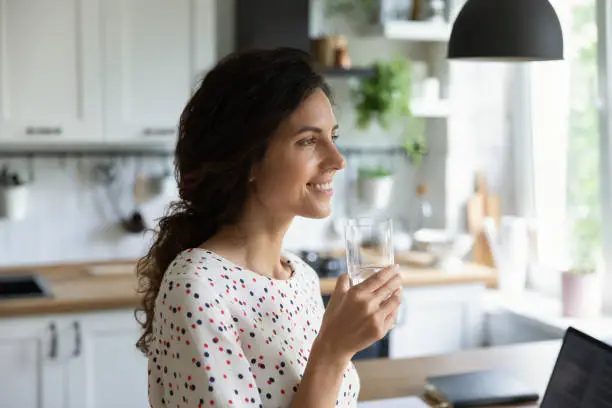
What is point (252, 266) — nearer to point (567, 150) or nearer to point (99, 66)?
point (99, 66)

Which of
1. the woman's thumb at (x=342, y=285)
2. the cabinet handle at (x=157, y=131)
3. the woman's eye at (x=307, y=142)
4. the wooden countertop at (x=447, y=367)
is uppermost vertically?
the cabinet handle at (x=157, y=131)

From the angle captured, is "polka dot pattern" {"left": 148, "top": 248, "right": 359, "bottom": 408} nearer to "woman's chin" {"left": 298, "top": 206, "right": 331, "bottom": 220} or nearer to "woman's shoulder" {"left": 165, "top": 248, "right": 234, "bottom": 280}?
"woman's shoulder" {"left": 165, "top": 248, "right": 234, "bottom": 280}

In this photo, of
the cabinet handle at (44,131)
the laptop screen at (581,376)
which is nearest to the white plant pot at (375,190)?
the cabinet handle at (44,131)

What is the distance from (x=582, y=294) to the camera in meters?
3.17

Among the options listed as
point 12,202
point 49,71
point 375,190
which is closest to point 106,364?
point 12,202

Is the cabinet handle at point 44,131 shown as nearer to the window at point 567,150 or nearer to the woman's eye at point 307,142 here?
the window at point 567,150

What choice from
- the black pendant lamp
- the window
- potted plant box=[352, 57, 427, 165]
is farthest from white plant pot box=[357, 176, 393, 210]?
the black pendant lamp

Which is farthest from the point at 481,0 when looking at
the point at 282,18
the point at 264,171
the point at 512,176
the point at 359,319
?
the point at 512,176

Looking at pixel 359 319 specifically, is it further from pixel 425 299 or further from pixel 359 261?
pixel 425 299

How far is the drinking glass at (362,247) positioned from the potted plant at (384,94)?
2489 millimetres

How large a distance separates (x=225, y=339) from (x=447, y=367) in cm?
115

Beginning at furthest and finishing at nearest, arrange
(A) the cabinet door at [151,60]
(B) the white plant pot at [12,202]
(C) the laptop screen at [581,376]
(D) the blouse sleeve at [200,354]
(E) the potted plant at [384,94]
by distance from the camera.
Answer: (E) the potted plant at [384,94] < (B) the white plant pot at [12,202] < (A) the cabinet door at [151,60] < (C) the laptop screen at [581,376] < (D) the blouse sleeve at [200,354]

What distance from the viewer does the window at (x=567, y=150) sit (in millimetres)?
3328

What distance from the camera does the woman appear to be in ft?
3.89
